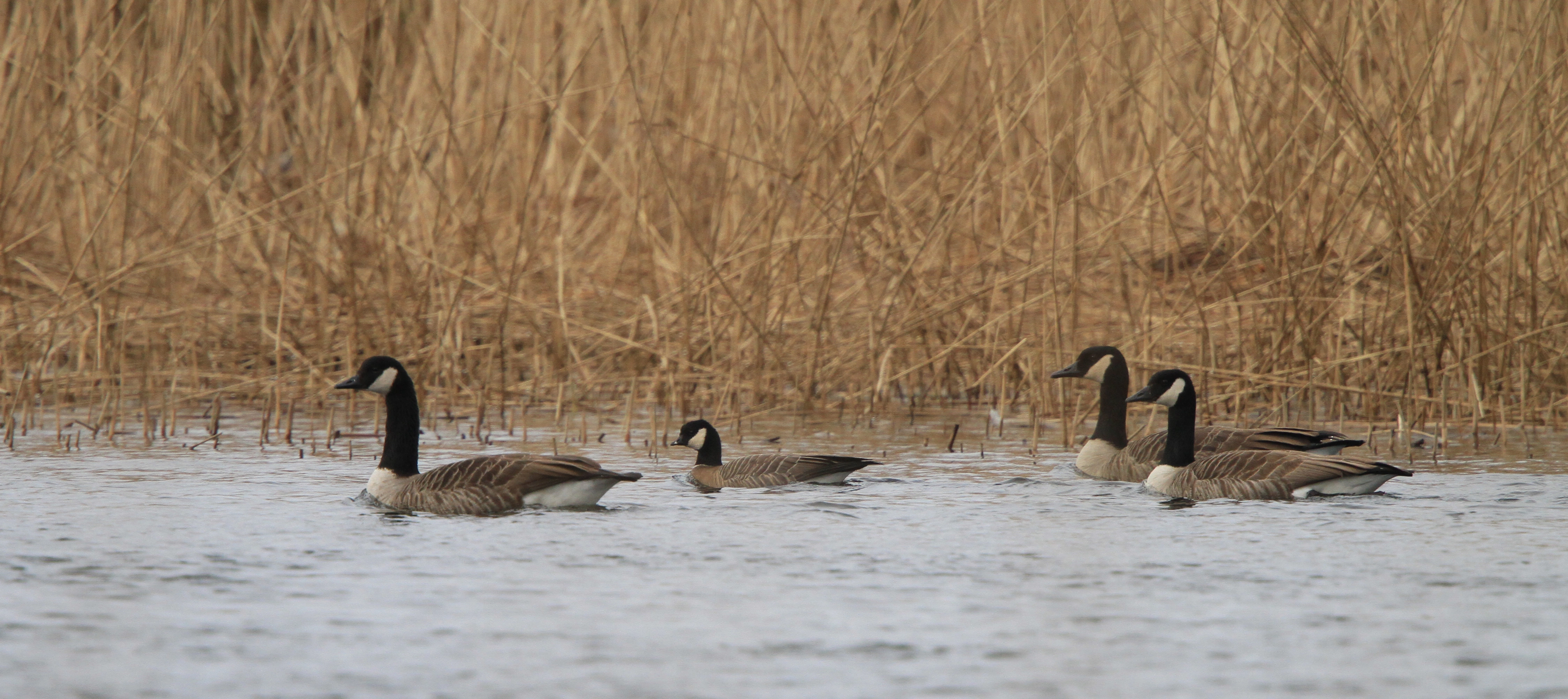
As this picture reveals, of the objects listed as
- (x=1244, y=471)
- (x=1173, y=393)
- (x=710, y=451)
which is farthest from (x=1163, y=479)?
(x=710, y=451)

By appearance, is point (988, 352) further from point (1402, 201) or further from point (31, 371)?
point (31, 371)

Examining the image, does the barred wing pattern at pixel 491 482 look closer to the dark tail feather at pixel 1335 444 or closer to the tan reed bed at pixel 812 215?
the tan reed bed at pixel 812 215

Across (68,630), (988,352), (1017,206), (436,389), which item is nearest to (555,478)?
(68,630)

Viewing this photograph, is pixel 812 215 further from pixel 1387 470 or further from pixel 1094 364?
pixel 1387 470

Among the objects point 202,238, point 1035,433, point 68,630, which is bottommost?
point 68,630

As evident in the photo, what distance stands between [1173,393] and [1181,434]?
12.0 inches

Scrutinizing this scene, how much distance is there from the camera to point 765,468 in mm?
7719

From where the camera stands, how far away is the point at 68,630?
15.4 ft

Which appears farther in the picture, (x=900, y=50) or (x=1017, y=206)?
(x=1017, y=206)

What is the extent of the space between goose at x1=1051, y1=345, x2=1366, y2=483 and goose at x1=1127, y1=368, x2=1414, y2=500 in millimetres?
191

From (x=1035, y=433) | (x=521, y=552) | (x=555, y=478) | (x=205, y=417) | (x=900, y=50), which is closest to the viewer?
(x=521, y=552)

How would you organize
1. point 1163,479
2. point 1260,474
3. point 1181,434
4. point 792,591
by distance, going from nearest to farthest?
point 792,591
point 1260,474
point 1163,479
point 1181,434

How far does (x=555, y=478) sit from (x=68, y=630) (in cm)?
240

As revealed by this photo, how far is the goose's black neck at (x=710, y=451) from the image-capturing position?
784cm
